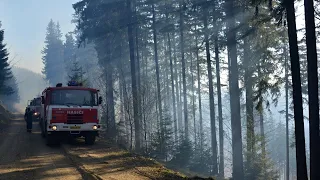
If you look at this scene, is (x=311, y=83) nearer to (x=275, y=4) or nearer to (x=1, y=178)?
(x=275, y=4)

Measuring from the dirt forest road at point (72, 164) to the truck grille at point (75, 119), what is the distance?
4.18ft

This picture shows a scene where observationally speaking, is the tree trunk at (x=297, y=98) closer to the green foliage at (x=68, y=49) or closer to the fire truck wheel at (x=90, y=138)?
the fire truck wheel at (x=90, y=138)

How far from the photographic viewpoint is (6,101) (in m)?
82.7

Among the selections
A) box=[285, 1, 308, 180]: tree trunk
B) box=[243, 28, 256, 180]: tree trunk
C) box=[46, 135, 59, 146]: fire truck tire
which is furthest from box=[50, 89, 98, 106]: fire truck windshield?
box=[243, 28, 256, 180]: tree trunk

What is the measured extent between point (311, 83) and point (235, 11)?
30.0ft

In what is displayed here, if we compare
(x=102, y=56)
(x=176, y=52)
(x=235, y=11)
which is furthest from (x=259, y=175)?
(x=102, y=56)

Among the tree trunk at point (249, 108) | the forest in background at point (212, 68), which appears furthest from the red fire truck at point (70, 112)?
the tree trunk at point (249, 108)

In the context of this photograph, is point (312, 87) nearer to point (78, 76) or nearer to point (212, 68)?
point (212, 68)

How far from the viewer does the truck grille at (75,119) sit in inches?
662

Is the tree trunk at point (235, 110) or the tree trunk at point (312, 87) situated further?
the tree trunk at point (235, 110)

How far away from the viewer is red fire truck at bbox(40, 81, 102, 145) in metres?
16.7

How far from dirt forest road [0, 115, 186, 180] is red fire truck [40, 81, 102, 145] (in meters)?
0.82

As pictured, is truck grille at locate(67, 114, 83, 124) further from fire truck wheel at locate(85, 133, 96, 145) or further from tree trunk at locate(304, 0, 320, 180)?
tree trunk at locate(304, 0, 320, 180)

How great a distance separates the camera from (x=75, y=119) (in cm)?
1694
